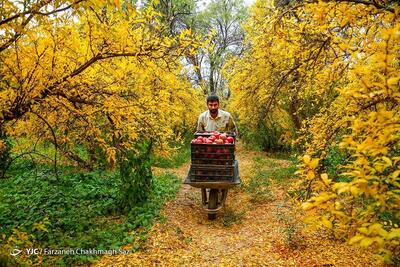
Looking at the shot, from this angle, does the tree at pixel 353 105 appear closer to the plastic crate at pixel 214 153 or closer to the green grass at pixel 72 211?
the plastic crate at pixel 214 153

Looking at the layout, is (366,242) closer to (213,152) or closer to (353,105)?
(353,105)

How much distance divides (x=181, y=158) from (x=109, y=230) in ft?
32.3

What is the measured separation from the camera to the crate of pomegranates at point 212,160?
19.7 ft

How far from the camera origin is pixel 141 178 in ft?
22.1

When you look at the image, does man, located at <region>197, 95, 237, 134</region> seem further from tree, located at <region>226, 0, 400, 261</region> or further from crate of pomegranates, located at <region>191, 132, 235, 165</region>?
tree, located at <region>226, 0, 400, 261</region>

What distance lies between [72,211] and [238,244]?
10.9 feet

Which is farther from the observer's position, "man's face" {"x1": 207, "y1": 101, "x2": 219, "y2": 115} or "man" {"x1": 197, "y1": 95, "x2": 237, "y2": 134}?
"man" {"x1": 197, "y1": 95, "x2": 237, "y2": 134}

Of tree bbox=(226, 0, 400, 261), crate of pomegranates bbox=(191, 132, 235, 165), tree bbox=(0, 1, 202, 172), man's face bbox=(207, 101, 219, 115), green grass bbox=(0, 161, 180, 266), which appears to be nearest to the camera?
tree bbox=(226, 0, 400, 261)

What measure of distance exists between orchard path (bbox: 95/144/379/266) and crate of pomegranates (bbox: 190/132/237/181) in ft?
3.31

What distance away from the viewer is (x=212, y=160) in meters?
6.07

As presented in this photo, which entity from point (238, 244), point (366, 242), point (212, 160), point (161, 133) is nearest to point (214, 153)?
point (212, 160)

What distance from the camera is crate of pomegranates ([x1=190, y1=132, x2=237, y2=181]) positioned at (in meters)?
6.00

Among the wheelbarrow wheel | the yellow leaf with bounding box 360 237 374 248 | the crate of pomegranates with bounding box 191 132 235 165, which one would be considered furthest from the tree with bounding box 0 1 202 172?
the yellow leaf with bounding box 360 237 374 248

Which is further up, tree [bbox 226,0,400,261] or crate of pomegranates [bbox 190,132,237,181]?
tree [bbox 226,0,400,261]
